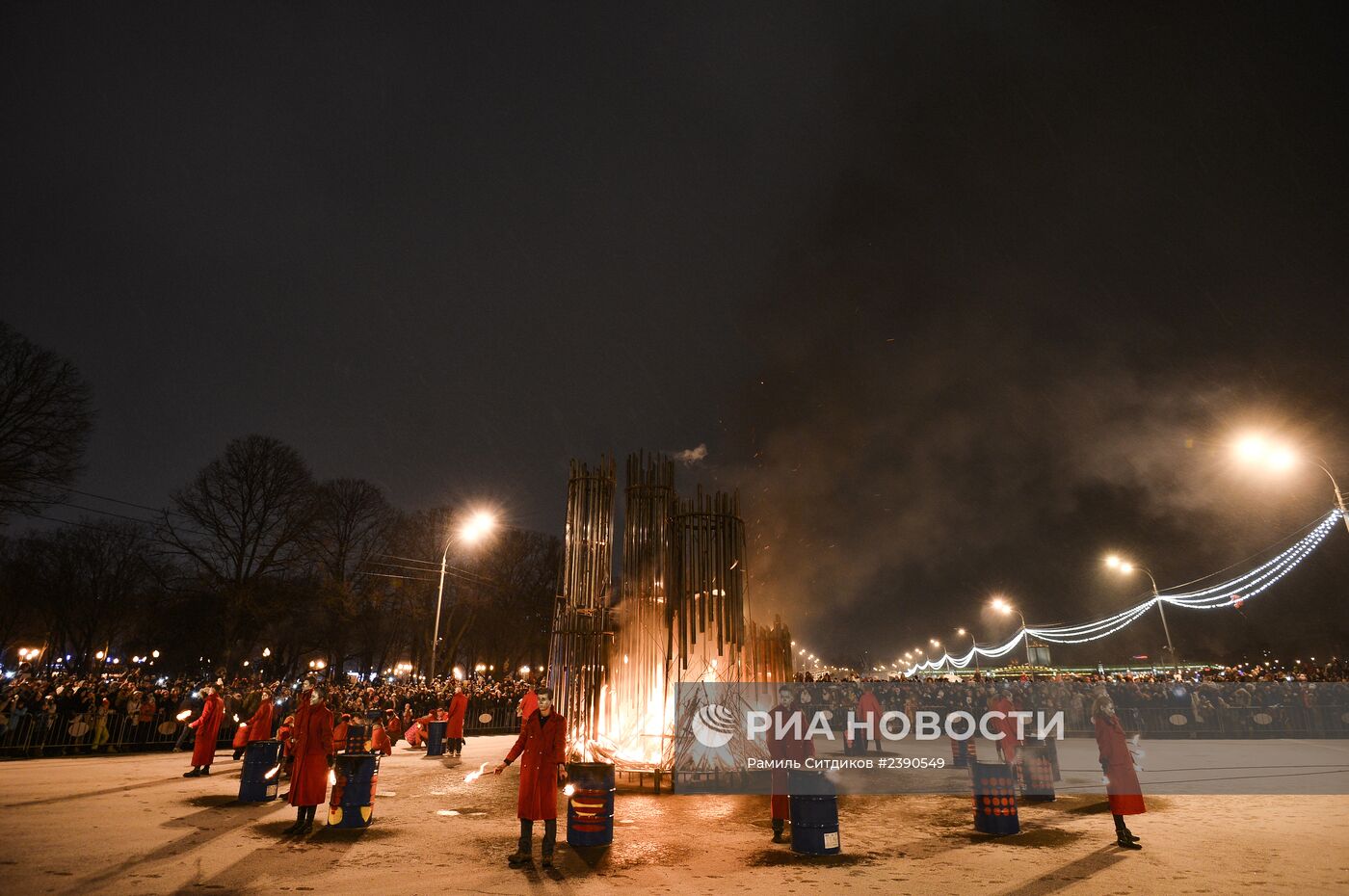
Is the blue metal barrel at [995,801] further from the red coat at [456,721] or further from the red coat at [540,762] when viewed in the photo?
the red coat at [456,721]

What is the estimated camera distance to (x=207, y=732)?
13727mm

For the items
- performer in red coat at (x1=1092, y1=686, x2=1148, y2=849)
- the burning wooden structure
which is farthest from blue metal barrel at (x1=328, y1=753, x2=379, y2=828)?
performer in red coat at (x1=1092, y1=686, x2=1148, y2=849)

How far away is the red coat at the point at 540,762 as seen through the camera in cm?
812

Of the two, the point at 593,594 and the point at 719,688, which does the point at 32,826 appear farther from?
the point at 719,688

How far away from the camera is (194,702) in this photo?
19984 mm

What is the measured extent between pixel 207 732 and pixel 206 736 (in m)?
0.08

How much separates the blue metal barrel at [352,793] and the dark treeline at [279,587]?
2282 cm

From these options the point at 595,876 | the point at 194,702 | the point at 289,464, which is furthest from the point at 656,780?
the point at 289,464

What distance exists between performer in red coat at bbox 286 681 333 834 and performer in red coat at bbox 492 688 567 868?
8.89 feet

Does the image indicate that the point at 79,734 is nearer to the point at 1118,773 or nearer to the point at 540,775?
the point at 540,775

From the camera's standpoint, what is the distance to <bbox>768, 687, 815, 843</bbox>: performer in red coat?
9383 mm

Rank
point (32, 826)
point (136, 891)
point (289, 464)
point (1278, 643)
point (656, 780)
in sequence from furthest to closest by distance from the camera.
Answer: point (1278, 643)
point (289, 464)
point (656, 780)
point (32, 826)
point (136, 891)

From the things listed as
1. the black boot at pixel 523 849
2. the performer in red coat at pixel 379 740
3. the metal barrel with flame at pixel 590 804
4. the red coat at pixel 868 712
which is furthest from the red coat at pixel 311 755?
the red coat at pixel 868 712

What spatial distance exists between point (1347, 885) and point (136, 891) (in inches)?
448
